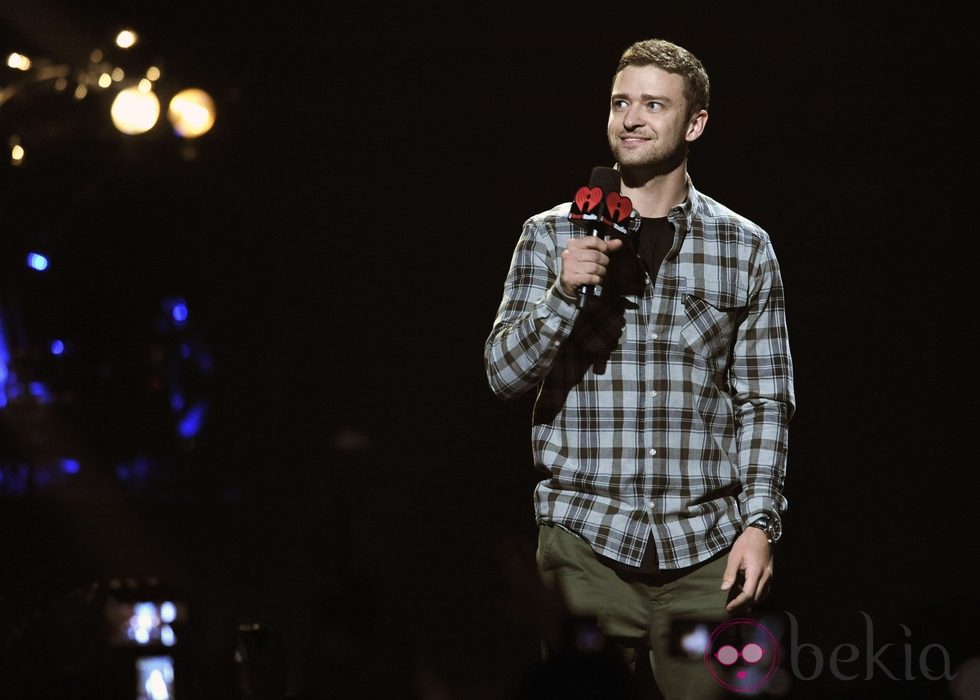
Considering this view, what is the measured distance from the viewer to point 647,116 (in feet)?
7.55

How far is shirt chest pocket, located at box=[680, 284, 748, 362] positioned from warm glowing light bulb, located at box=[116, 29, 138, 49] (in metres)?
3.44

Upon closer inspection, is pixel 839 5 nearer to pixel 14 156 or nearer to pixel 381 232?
pixel 381 232

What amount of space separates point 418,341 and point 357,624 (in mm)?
2457

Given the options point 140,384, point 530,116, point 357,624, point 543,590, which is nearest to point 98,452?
point 140,384

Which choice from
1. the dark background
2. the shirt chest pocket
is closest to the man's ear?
the shirt chest pocket

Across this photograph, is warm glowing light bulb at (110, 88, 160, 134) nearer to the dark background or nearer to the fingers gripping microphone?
the dark background

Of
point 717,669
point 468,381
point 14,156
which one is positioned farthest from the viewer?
point 14,156

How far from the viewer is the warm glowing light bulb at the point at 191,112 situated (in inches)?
195

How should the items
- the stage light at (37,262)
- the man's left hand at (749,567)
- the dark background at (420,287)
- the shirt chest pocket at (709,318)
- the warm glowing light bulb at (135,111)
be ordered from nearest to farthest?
the man's left hand at (749,567), the shirt chest pocket at (709,318), the dark background at (420,287), the warm glowing light bulb at (135,111), the stage light at (37,262)

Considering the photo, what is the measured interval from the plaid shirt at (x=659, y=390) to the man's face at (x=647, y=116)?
0.15m

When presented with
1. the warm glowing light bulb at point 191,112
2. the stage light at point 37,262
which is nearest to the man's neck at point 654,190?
the warm glowing light bulb at point 191,112

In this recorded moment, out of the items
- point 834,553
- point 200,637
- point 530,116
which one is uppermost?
point 530,116

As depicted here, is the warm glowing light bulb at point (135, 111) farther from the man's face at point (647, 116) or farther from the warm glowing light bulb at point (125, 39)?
the man's face at point (647, 116)

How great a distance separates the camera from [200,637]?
2.27 metres
